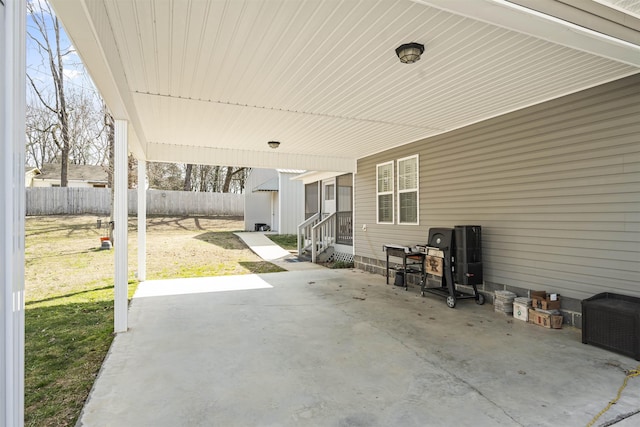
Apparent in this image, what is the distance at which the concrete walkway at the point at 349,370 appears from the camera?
2414 mm

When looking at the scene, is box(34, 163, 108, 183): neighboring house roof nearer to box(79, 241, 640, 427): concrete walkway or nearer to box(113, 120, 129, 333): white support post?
box(113, 120, 129, 333): white support post

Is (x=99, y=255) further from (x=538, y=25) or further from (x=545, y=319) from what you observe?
(x=538, y=25)

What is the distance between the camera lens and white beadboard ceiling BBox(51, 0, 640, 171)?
2531 mm

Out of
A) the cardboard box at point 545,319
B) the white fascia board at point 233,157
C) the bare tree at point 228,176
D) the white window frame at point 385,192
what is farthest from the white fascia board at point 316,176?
the bare tree at point 228,176

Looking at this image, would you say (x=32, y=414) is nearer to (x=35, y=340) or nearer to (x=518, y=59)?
(x=35, y=340)

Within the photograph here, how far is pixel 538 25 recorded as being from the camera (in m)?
2.32

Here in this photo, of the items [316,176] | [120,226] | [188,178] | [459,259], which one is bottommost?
[459,259]

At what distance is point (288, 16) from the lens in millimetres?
2738

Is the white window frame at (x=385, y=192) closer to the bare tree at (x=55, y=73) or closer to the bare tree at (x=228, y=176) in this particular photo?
the bare tree at (x=55, y=73)

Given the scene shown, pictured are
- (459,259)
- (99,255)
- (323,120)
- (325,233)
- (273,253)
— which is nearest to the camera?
(459,259)

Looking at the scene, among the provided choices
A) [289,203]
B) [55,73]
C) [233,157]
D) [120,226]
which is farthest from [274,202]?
[120,226]

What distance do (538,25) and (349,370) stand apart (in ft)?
10.1

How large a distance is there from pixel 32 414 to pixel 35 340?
1.86m

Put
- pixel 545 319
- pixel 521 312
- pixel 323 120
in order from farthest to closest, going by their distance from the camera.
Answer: pixel 323 120 → pixel 521 312 → pixel 545 319
